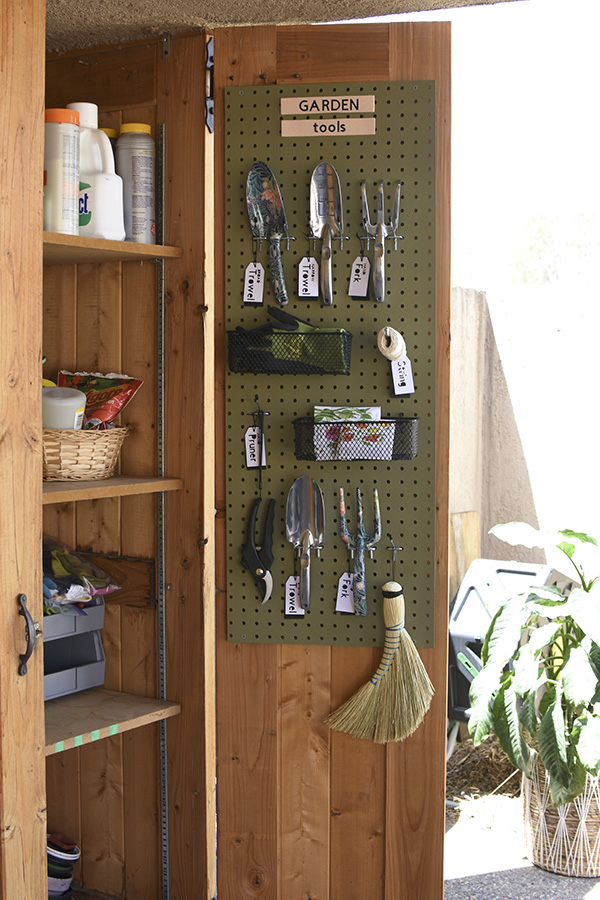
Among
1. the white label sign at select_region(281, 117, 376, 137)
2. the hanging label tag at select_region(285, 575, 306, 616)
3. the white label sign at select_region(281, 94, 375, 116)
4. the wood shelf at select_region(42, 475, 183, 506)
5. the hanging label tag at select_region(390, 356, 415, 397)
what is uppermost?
the white label sign at select_region(281, 94, 375, 116)

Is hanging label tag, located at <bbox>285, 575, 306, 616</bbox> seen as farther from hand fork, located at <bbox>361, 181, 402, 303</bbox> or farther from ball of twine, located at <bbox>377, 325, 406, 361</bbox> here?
hand fork, located at <bbox>361, 181, 402, 303</bbox>

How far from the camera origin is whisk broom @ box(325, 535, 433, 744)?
6.02 ft

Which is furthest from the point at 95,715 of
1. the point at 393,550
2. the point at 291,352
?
the point at 291,352

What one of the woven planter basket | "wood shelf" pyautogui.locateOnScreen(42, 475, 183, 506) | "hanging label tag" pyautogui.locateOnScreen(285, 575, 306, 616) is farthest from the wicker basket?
the woven planter basket

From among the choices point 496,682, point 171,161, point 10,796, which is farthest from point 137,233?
point 496,682

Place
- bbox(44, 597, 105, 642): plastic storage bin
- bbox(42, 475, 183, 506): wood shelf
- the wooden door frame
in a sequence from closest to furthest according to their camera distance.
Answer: the wooden door frame, bbox(42, 475, 183, 506): wood shelf, bbox(44, 597, 105, 642): plastic storage bin

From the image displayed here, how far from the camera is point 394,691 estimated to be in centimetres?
184

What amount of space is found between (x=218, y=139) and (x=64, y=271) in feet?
1.66

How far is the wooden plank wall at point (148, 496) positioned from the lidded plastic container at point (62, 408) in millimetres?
204

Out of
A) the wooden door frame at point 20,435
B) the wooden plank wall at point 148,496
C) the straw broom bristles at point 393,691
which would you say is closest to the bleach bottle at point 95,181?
the wooden plank wall at point 148,496

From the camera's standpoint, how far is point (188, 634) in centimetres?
195

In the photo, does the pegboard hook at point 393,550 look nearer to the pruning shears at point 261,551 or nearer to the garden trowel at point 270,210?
the pruning shears at point 261,551

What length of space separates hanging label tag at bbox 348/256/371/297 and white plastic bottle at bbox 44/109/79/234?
60cm

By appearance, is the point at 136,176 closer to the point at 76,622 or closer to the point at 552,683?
the point at 76,622
